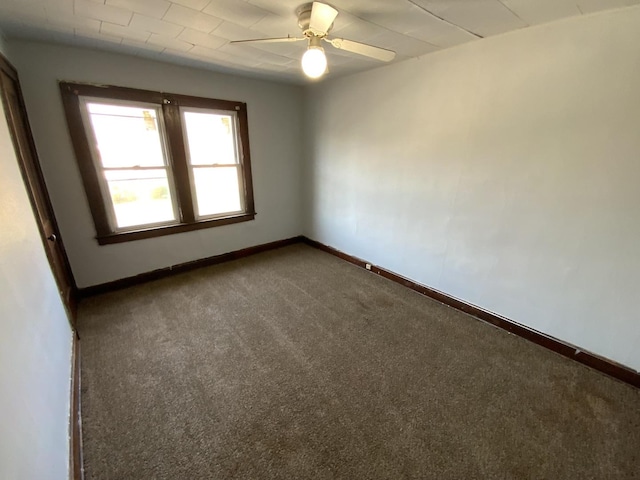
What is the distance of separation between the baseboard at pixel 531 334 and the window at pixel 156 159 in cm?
239

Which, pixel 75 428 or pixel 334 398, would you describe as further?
pixel 334 398

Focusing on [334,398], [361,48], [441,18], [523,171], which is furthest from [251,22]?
[334,398]

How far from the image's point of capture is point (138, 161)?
2.93 meters

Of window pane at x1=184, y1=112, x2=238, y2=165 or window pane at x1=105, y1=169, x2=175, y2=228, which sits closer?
window pane at x1=105, y1=169, x2=175, y2=228

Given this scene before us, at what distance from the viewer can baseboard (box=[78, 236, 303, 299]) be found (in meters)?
2.93

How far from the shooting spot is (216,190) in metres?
3.62

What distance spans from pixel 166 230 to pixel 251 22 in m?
2.39

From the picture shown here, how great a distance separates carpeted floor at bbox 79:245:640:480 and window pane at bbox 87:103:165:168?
150 cm

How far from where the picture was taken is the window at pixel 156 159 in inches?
104

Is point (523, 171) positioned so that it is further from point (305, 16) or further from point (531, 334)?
point (305, 16)

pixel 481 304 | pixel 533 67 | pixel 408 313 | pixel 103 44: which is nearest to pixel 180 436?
pixel 408 313

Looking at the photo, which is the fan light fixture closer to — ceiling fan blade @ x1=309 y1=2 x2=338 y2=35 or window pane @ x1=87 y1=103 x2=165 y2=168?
ceiling fan blade @ x1=309 y1=2 x2=338 y2=35

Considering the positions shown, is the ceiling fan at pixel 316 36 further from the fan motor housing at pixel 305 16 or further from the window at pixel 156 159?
the window at pixel 156 159

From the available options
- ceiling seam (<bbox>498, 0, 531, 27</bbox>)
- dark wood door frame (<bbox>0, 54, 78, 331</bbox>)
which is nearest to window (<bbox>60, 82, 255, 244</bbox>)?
dark wood door frame (<bbox>0, 54, 78, 331</bbox>)
